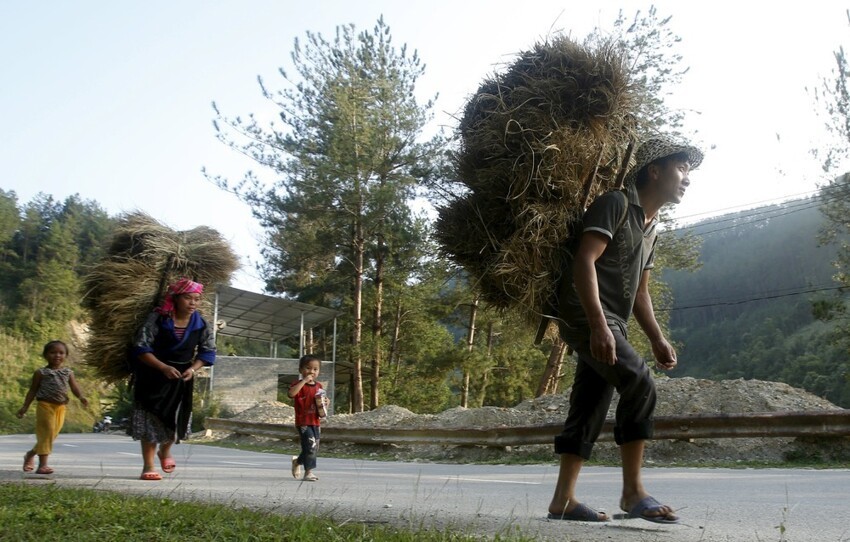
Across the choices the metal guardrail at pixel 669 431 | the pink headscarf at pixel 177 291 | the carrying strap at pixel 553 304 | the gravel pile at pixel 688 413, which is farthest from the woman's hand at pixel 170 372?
the gravel pile at pixel 688 413

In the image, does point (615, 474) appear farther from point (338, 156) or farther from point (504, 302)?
point (338, 156)

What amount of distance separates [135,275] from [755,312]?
100814 mm

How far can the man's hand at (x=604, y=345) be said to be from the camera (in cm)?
395

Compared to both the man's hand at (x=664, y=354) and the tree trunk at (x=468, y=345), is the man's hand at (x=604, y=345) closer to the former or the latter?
the man's hand at (x=664, y=354)

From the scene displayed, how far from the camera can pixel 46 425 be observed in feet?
27.6

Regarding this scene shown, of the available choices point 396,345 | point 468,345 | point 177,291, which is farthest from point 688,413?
point 396,345

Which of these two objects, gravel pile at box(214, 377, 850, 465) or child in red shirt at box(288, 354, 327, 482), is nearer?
child in red shirt at box(288, 354, 327, 482)

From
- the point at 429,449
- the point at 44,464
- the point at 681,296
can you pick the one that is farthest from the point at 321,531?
the point at 681,296

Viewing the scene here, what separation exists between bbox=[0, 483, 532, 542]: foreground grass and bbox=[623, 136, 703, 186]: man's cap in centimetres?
216

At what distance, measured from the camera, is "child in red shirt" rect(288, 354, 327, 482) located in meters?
8.38

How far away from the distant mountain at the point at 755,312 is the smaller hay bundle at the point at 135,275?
54392mm

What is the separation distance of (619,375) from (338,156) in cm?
2499

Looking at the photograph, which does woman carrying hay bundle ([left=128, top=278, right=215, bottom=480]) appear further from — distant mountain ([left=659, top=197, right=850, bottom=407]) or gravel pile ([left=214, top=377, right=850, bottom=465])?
distant mountain ([left=659, top=197, right=850, bottom=407])

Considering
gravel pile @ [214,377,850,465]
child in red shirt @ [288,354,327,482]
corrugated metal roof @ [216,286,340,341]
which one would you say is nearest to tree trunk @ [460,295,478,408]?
corrugated metal roof @ [216,286,340,341]
